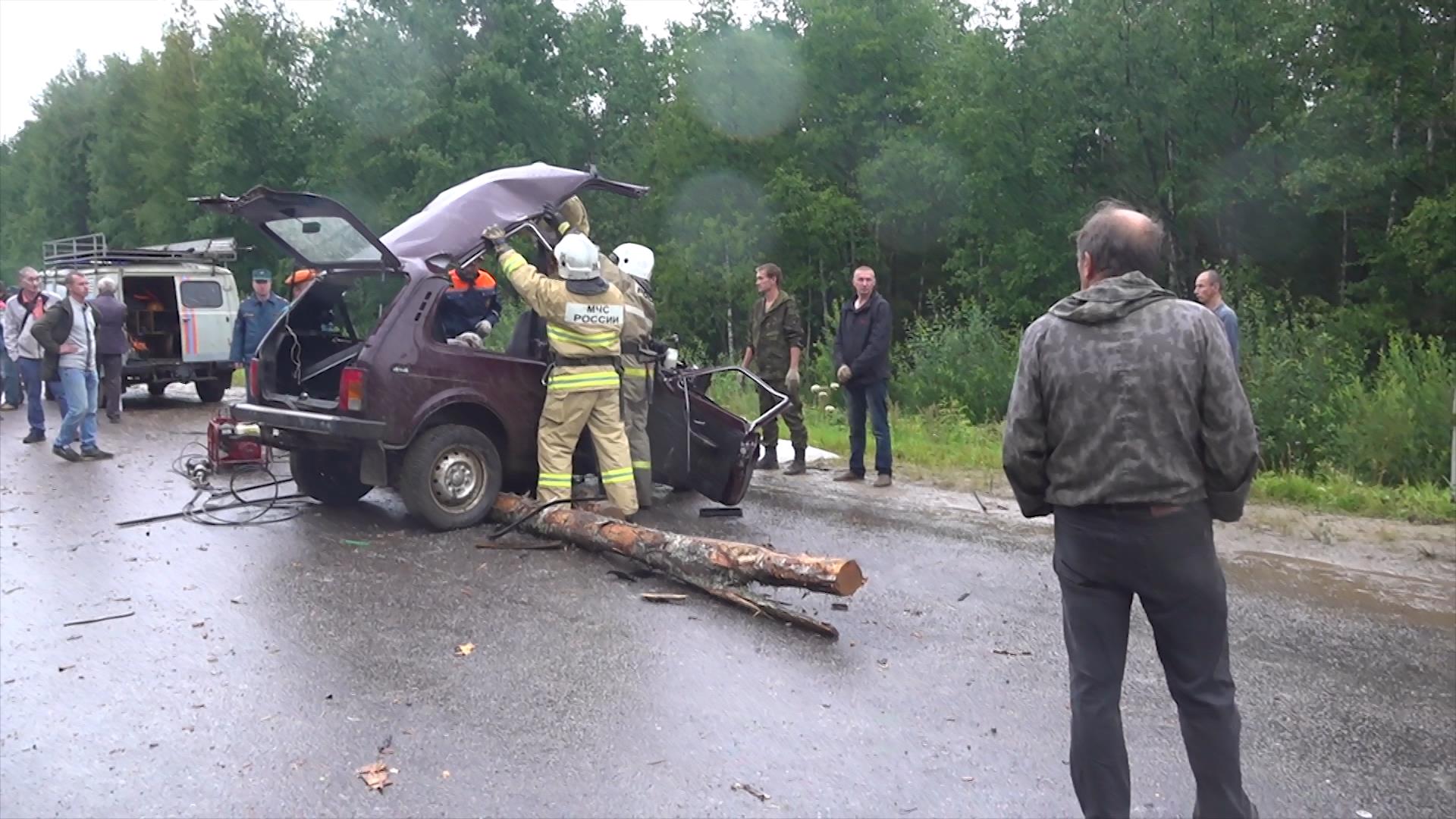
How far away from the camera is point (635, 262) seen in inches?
339

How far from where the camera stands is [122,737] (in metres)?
4.46

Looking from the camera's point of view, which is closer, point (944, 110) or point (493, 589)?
point (493, 589)

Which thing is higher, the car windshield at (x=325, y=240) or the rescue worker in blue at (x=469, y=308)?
the car windshield at (x=325, y=240)

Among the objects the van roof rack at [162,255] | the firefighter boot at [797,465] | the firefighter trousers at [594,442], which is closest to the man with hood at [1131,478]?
the firefighter trousers at [594,442]

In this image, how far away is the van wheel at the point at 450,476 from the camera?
7.66 meters

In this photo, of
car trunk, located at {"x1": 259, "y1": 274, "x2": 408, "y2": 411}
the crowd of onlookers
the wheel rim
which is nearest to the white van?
the crowd of onlookers

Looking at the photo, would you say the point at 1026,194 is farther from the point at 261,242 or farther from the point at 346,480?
the point at 261,242

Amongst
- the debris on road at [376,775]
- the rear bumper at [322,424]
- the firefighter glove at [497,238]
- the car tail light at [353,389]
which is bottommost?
the debris on road at [376,775]

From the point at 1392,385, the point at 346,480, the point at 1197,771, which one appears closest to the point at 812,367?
the point at 1392,385

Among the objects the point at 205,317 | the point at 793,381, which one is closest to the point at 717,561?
the point at 793,381

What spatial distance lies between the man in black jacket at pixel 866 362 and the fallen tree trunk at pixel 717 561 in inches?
125

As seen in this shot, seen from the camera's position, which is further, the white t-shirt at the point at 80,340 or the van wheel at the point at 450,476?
the white t-shirt at the point at 80,340

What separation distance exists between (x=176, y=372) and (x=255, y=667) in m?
13.7

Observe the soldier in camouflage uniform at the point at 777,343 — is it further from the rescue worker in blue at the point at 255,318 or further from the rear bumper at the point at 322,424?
the rescue worker in blue at the point at 255,318
